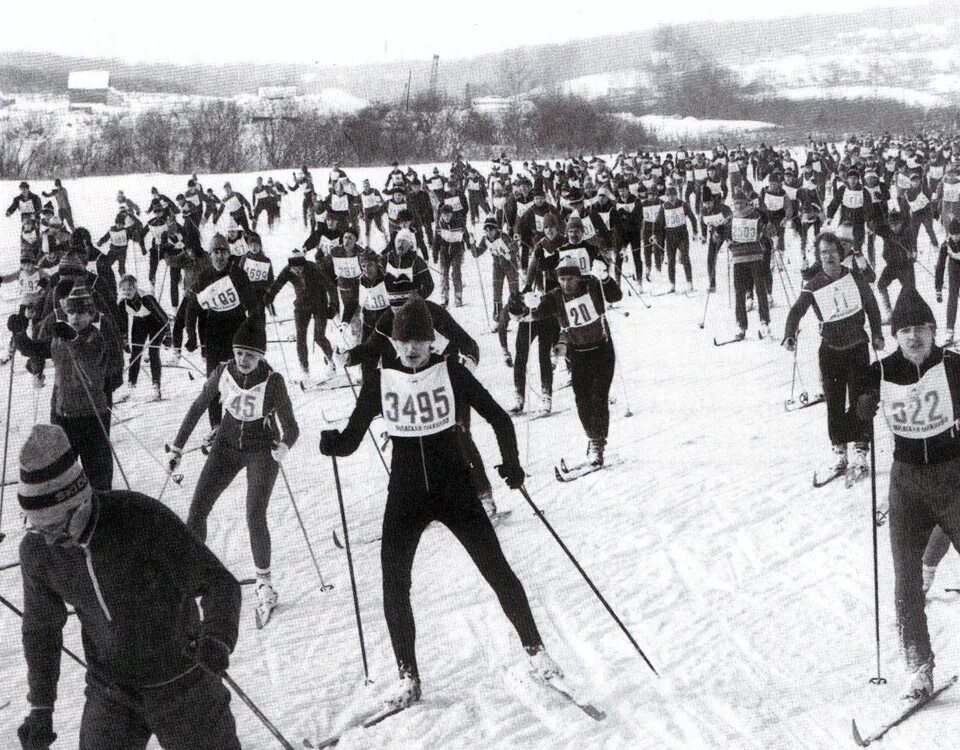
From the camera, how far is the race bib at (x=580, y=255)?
27.8 ft

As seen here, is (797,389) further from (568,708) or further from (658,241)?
(658,241)

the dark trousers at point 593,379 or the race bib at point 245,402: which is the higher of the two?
the race bib at point 245,402

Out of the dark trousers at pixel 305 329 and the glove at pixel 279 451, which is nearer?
the glove at pixel 279 451

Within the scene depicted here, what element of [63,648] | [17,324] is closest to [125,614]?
[63,648]

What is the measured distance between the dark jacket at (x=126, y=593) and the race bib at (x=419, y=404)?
158 centimetres

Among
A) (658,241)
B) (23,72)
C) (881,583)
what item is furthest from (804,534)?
(23,72)

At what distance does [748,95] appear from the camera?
112m

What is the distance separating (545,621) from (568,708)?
1026 mm

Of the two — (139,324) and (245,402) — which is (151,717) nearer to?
(245,402)

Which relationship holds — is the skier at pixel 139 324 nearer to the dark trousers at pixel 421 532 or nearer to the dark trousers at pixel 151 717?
the dark trousers at pixel 421 532

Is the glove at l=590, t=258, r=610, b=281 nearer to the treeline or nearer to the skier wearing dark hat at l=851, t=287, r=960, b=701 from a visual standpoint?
the skier wearing dark hat at l=851, t=287, r=960, b=701

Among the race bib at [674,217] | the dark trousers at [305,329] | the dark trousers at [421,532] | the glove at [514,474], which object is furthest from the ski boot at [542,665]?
the race bib at [674,217]

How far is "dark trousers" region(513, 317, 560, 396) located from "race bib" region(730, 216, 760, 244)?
10.6ft

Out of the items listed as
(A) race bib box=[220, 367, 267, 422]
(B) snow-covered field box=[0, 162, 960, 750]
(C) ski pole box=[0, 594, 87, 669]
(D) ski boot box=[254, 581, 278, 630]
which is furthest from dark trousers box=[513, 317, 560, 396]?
(C) ski pole box=[0, 594, 87, 669]
